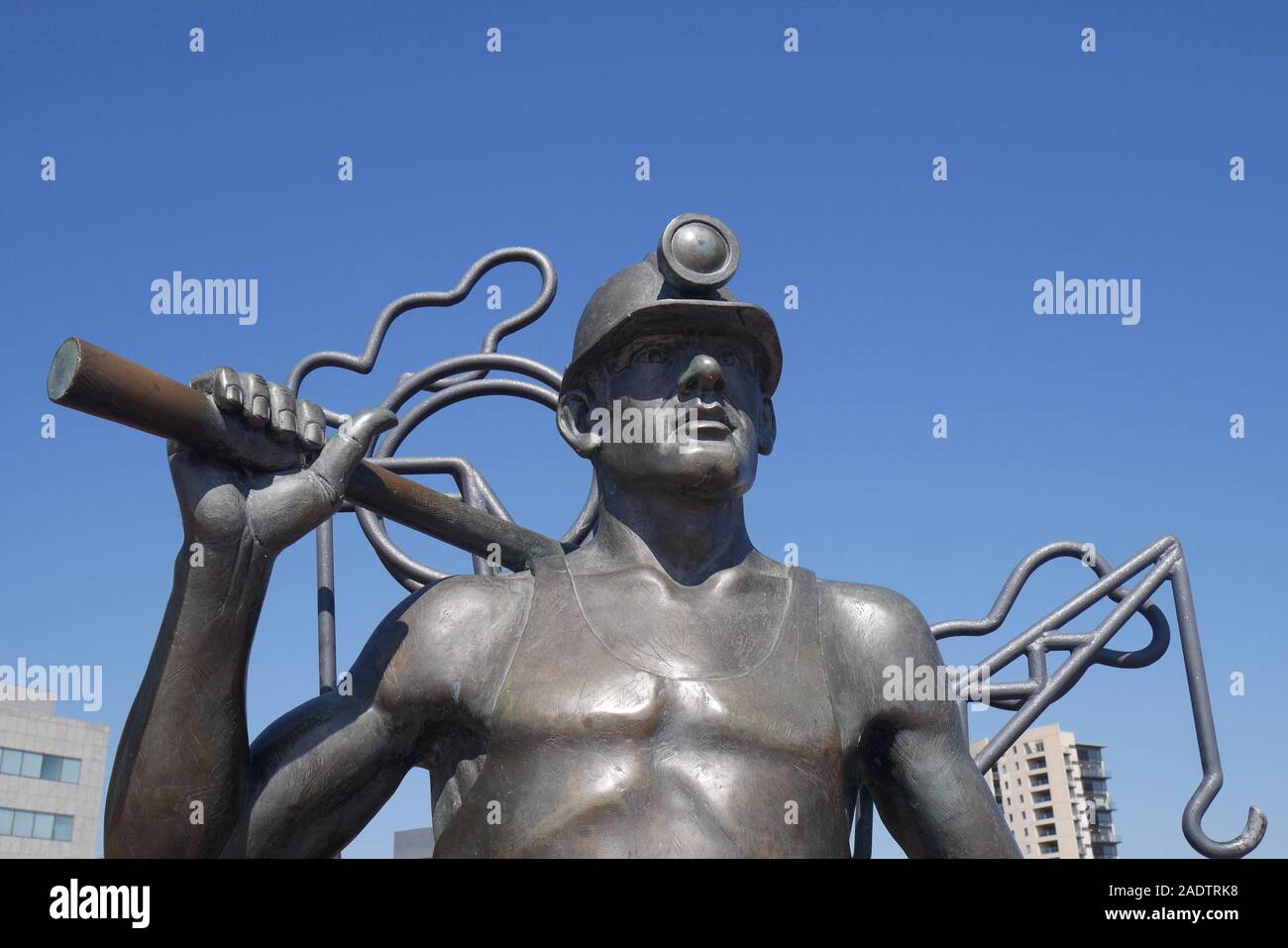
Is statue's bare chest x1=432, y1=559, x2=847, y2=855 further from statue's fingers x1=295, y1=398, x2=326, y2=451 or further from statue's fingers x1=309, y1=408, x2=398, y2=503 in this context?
statue's fingers x1=295, y1=398, x2=326, y2=451

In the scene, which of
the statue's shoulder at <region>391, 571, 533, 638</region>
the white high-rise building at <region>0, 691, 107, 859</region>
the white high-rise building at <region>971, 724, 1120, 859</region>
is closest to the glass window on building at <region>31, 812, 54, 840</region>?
the white high-rise building at <region>0, 691, 107, 859</region>

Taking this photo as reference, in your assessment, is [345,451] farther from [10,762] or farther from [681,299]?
[10,762]

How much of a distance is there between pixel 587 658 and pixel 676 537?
0.59 m

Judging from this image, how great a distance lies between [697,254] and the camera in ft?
15.1

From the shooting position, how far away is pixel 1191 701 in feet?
24.6

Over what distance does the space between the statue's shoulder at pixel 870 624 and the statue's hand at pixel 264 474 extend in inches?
65.3

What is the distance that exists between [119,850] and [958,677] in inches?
213

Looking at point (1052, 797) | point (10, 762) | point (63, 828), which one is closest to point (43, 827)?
point (63, 828)

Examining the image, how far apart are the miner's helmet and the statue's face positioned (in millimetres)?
53

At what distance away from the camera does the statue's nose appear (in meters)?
4.59

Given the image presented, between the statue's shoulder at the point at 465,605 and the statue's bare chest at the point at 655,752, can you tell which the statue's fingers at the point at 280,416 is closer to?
the statue's shoulder at the point at 465,605

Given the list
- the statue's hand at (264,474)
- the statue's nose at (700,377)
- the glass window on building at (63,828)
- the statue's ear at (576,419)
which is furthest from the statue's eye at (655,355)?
the glass window on building at (63,828)
